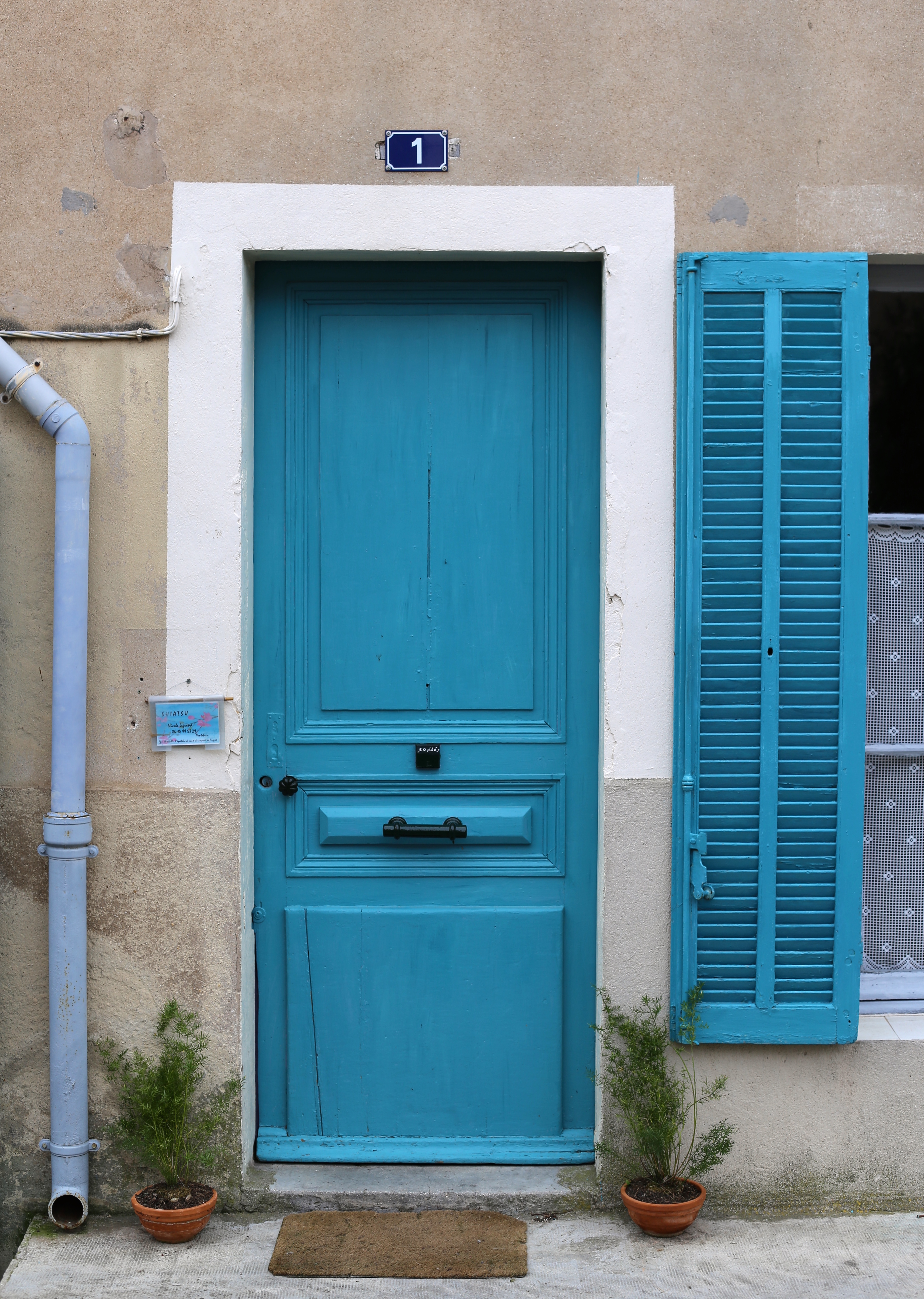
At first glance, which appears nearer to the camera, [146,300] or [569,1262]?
[569,1262]

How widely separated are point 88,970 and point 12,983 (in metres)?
0.23

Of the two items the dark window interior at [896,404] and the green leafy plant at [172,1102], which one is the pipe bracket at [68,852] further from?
the dark window interior at [896,404]

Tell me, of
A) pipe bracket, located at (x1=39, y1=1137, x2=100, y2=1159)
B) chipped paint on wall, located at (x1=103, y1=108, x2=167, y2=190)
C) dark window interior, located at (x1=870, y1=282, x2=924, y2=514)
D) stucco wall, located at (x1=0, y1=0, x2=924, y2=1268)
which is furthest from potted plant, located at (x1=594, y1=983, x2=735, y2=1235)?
chipped paint on wall, located at (x1=103, y1=108, x2=167, y2=190)

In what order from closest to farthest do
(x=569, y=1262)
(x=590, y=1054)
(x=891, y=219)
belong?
(x=569, y=1262) → (x=891, y=219) → (x=590, y=1054)

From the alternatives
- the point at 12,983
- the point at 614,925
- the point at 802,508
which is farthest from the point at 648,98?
the point at 12,983

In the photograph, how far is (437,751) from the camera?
10.9 feet

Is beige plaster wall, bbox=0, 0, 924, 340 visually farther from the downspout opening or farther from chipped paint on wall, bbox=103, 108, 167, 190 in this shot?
the downspout opening

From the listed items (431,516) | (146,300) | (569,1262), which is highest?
(146,300)

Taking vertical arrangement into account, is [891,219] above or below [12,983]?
above

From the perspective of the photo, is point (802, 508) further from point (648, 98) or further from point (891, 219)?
point (648, 98)

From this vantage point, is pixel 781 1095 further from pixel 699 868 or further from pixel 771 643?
pixel 771 643

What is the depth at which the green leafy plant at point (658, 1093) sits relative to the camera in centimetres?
304

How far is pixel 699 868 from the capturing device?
3.12m

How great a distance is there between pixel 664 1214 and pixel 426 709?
1.52 m
